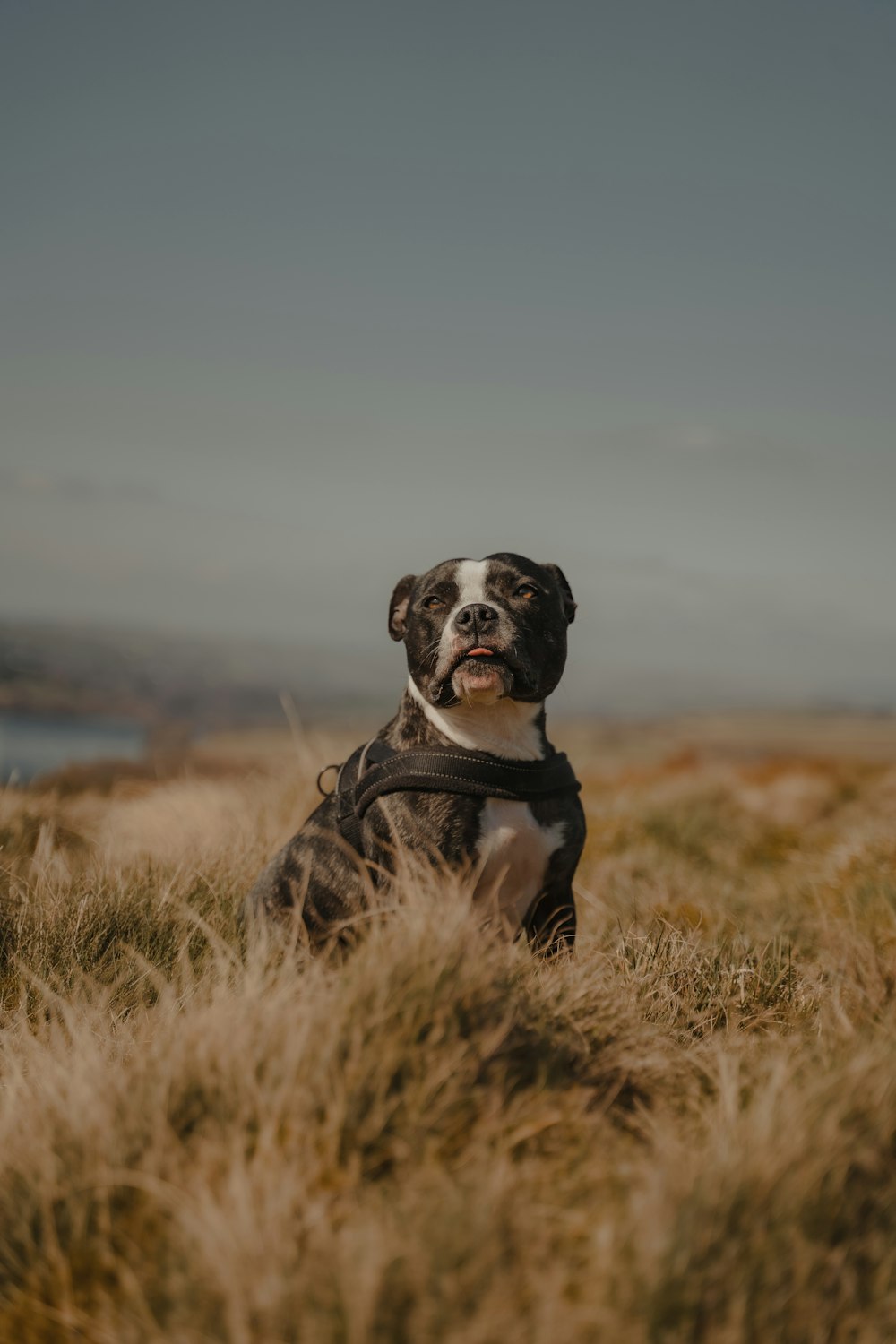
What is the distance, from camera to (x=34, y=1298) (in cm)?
219

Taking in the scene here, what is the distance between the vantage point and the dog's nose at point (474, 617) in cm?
380

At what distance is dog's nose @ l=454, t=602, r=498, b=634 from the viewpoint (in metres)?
3.80

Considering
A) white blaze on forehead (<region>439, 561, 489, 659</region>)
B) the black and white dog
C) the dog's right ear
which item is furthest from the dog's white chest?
the dog's right ear

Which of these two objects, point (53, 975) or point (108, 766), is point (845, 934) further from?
point (108, 766)

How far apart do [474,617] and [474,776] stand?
0.56m

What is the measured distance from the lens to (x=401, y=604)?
438 cm

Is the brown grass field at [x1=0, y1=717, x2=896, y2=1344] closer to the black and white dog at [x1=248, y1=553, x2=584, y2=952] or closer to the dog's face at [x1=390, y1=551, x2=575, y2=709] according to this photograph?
the black and white dog at [x1=248, y1=553, x2=584, y2=952]

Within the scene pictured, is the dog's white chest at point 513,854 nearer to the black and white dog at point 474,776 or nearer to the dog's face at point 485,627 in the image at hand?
the black and white dog at point 474,776

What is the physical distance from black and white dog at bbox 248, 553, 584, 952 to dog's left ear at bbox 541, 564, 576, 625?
0.06 m

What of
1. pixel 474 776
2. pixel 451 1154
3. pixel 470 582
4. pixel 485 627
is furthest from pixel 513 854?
pixel 451 1154

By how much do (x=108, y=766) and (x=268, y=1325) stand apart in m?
12.1

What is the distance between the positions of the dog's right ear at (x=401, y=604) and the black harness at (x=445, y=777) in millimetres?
528

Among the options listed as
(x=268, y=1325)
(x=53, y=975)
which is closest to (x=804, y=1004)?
(x=268, y=1325)

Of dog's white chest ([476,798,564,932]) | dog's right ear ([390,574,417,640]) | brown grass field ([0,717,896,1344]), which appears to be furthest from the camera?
dog's right ear ([390,574,417,640])
